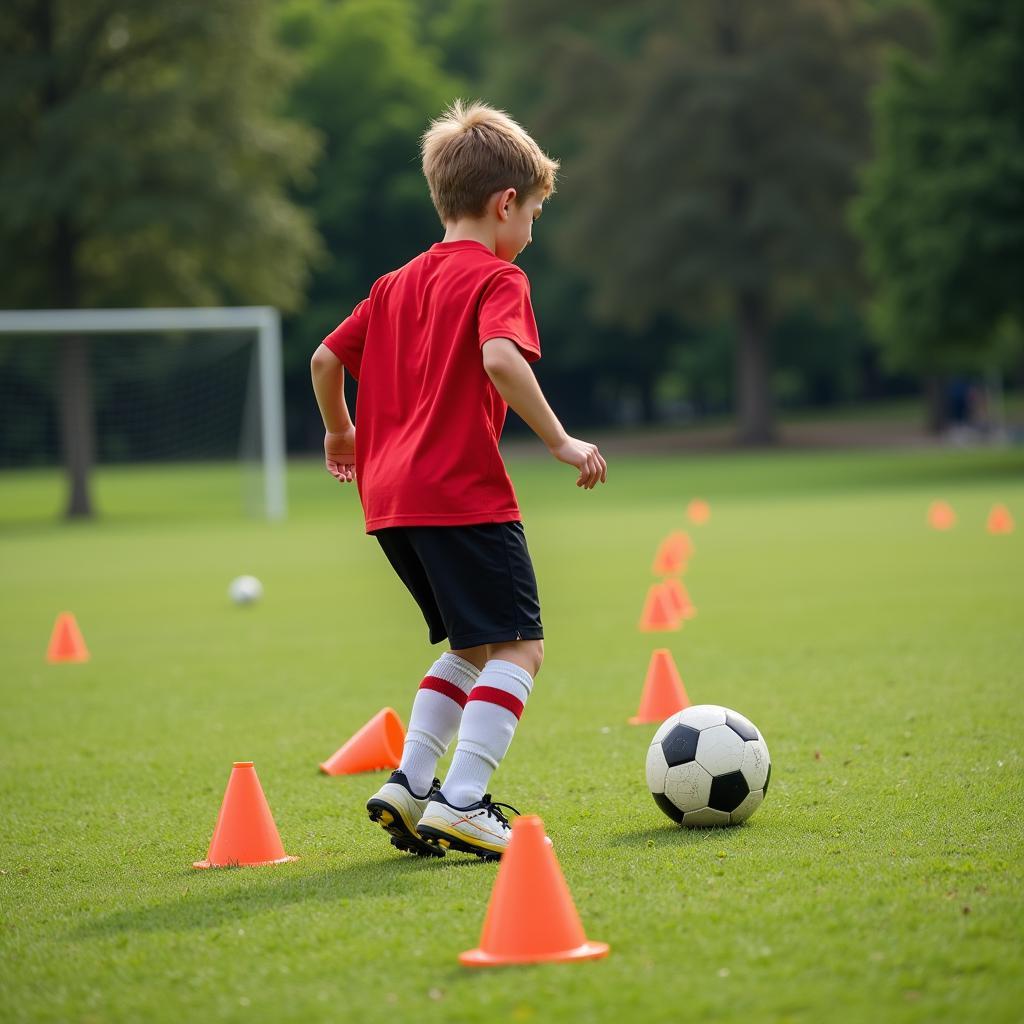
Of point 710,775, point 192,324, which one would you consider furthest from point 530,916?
point 192,324

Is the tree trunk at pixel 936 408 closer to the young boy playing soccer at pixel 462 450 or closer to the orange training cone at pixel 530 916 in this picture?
the young boy playing soccer at pixel 462 450

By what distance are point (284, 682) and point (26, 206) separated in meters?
22.0

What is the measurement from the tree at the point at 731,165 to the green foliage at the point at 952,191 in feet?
25.7

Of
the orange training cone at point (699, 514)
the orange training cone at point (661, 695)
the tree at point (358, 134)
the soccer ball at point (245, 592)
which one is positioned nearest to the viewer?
the orange training cone at point (661, 695)

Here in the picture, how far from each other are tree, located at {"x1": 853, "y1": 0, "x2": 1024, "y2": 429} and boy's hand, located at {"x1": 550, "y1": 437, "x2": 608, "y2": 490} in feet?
98.5

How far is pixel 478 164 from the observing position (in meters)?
4.61

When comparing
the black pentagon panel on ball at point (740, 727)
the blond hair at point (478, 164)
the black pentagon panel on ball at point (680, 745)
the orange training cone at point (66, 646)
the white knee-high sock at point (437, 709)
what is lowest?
the orange training cone at point (66, 646)

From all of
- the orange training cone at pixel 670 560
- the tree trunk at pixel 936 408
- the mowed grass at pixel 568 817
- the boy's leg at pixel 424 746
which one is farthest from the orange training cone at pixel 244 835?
the tree trunk at pixel 936 408

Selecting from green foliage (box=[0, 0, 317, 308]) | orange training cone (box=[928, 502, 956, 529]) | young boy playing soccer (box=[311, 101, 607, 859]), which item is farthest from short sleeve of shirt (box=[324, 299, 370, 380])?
green foliage (box=[0, 0, 317, 308])

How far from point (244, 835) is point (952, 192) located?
31.3m

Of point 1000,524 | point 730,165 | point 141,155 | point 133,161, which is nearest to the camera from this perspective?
point 1000,524

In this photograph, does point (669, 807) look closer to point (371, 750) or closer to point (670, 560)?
point (371, 750)

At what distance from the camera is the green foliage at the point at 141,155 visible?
28.7m

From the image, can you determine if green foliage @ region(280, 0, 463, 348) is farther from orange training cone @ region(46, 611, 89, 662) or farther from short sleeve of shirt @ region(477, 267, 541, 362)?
short sleeve of shirt @ region(477, 267, 541, 362)
